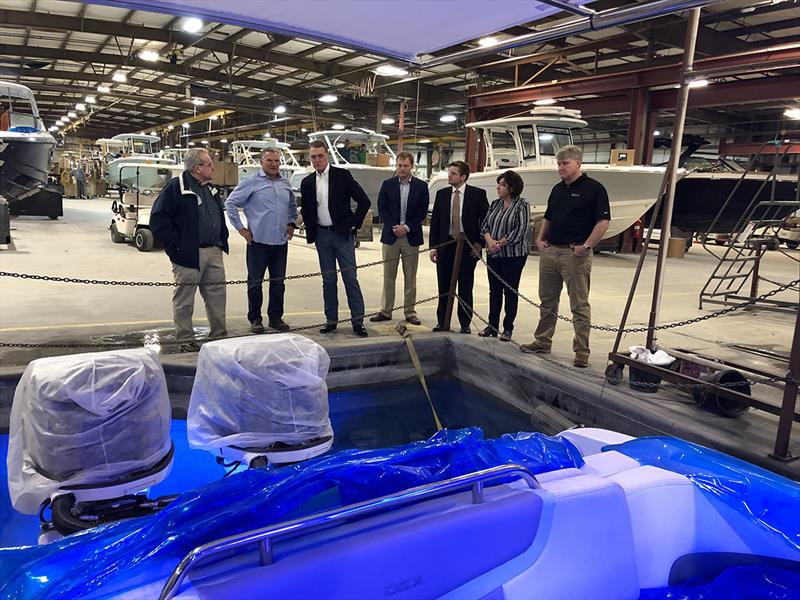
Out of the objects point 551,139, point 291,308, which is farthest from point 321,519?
point 551,139

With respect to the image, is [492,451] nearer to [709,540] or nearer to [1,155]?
[709,540]

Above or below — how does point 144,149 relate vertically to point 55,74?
below

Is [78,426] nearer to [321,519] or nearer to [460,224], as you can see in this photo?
[321,519]

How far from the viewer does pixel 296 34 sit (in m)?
2.84

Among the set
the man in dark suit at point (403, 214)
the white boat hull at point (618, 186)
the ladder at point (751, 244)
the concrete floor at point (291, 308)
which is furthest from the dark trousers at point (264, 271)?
the white boat hull at point (618, 186)

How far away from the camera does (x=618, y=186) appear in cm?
1066

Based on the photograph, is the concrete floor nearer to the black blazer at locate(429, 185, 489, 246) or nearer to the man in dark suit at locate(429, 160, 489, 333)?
the man in dark suit at locate(429, 160, 489, 333)

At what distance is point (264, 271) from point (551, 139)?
28.4ft

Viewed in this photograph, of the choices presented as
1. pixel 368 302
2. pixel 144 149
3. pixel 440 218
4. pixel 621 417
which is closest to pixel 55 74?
pixel 144 149

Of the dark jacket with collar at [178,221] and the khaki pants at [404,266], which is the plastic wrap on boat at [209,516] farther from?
the khaki pants at [404,266]

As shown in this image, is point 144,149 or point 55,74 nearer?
point 55,74

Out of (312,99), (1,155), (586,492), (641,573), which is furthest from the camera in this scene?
(312,99)

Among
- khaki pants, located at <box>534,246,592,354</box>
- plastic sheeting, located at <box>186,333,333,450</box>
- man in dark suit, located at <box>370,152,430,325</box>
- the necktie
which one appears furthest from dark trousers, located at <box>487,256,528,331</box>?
plastic sheeting, located at <box>186,333,333,450</box>

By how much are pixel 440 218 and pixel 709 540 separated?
378 cm
